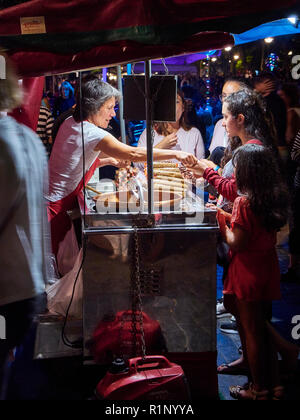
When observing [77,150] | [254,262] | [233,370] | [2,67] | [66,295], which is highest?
[2,67]

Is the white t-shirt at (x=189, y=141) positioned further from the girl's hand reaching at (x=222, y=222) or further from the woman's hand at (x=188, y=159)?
the girl's hand reaching at (x=222, y=222)

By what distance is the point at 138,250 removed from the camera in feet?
10.3

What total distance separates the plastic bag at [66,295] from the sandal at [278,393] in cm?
156

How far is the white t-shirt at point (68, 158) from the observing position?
13.3 feet

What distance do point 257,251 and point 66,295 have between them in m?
1.62

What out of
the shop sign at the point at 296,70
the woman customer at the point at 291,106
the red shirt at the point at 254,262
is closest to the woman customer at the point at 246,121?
the red shirt at the point at 254,262

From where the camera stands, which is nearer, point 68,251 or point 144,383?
point 144,383

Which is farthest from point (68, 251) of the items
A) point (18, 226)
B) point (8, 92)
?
point (8, 92)

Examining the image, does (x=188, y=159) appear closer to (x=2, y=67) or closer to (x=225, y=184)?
(x=225, y=184)

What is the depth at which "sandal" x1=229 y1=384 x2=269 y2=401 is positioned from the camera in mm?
3070

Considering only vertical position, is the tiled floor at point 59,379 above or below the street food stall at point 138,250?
below

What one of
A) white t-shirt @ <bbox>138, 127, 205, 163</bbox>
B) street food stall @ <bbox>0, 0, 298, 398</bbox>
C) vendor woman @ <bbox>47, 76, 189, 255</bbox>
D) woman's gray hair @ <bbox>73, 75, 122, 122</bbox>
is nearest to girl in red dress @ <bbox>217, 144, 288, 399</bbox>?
street food stall @ <bbox>0, 0, 298, 398</bbox>

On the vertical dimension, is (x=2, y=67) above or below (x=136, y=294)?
above
